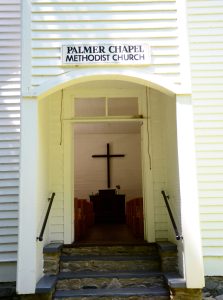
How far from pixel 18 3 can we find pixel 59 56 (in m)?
2.06

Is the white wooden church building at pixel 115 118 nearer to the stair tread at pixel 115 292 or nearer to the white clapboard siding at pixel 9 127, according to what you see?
the white clapboard siding at pixel 9 127

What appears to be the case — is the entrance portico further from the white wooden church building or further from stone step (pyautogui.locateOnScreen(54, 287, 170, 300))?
stone step (pyautogui.locateOnScreen(54, 287, 170, 300))

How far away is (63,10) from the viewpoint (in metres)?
4.42

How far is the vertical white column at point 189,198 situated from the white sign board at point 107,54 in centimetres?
73

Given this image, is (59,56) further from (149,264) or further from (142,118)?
(149,264)

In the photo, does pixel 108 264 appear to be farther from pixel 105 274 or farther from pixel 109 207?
pixel 109 207

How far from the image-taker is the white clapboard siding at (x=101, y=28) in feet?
14.2

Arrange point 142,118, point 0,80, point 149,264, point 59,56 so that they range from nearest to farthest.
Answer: point 59,56, point 149,264, point 0,80, point 142,118

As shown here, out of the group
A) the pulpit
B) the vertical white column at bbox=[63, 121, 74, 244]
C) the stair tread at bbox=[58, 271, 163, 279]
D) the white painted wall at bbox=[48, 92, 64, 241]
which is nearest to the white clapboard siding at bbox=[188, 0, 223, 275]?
the stair tread at bbox=[58, 271, 163, 279]

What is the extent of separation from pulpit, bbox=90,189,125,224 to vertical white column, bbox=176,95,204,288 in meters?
5.88

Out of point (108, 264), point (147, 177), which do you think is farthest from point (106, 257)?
point (147, 177)

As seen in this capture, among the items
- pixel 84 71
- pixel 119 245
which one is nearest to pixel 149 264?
pixel 119 245

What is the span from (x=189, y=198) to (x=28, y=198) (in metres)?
1.97

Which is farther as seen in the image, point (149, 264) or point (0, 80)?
point (0, 80)
